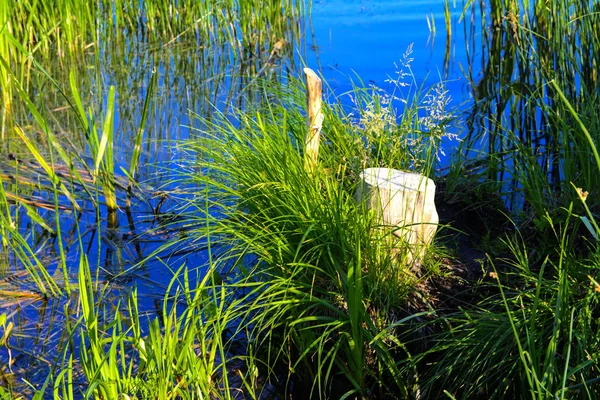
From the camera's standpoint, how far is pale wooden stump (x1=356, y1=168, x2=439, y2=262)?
2.54 metres

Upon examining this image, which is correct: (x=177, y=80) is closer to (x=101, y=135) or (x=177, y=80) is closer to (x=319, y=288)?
(x=101, y=135)

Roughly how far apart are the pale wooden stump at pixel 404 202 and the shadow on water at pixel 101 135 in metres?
0.80

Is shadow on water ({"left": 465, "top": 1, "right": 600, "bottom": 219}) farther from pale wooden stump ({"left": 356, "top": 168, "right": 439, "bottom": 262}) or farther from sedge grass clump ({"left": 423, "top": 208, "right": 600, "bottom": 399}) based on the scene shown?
sedge grass clump ({"left": 423, "top": 208, "right": 600, "bottom": 399})

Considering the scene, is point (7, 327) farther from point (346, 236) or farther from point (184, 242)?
point (346, 236)

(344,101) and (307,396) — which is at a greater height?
(344,101)

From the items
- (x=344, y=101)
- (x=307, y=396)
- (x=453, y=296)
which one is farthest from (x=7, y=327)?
(x=344, y=101)

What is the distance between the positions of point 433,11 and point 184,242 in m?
4.99

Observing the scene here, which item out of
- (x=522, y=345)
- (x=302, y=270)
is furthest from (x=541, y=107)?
(x=522, y=345)

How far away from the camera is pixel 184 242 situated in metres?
3.33

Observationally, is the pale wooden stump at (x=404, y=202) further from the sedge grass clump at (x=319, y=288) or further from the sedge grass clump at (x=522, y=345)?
the sedge grass clump at (x=522, y=345)

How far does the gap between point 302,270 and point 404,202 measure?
420 millimetres

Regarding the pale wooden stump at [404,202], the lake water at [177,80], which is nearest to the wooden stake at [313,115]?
the pale wooden stump at [404,202]

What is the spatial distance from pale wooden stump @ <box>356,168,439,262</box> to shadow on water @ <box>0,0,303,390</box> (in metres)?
0.80

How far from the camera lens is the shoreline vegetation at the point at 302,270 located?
1996 millimetres
